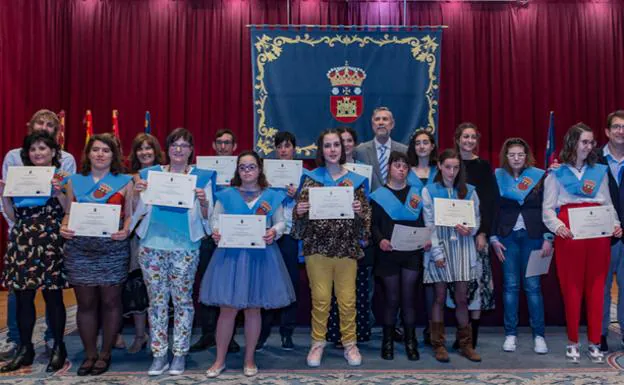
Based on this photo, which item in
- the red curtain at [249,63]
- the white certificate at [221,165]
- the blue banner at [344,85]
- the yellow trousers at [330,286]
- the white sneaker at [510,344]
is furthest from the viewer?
the red curtain at [249,63]

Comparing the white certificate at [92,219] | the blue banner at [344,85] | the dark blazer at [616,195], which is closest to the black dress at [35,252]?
the white certificate at [92,219]

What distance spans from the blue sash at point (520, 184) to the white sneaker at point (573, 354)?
1.05 meters

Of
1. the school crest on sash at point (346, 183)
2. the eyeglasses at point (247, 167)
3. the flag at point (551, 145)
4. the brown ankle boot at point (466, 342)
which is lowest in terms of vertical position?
the brown ankle boot at point (466, 342)

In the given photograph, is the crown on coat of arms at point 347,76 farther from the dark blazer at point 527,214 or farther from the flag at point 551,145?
the dark blazer at point 527,214

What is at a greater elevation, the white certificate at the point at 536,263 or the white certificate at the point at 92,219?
the white certificate at the point at 92,219

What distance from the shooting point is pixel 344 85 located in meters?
7.27

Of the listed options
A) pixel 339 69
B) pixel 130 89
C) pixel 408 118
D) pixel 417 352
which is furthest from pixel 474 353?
pixel 130 89

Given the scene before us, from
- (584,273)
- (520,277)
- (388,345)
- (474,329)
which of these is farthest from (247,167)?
(584,273)

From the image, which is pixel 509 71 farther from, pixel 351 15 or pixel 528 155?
pixel 528 155

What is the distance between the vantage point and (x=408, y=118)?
23.7 ft

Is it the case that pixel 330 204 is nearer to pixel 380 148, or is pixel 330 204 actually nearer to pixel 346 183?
pixel 346 183

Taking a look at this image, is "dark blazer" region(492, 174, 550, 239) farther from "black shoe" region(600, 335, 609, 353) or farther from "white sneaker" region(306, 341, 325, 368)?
"white sneaker" region(306, 341, 325, 368)

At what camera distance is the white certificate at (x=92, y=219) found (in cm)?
336

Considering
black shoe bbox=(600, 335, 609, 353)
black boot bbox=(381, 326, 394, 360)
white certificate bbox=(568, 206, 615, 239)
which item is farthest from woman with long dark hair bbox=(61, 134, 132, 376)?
black shoe bbox=(600, 335, 609, 353)
